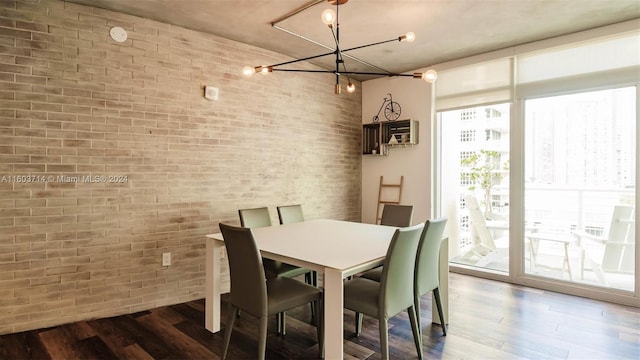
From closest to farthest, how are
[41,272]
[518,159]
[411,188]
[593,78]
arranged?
[41,272] → [593,78] → [518,159] → [411,188]

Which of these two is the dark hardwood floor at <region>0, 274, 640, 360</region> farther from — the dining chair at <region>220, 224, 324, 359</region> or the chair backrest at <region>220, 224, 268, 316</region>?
the chair backrest at <region>220, 224, 268, 316</region>

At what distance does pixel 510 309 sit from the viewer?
3.17 m

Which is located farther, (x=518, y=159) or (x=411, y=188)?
(x=411, y=188)

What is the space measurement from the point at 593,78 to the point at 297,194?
3.46m

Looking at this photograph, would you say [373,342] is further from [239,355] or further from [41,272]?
[41,272]

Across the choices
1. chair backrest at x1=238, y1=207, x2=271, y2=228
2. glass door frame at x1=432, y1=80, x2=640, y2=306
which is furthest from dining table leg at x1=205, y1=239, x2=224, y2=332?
glass door frame at x1=432, y1=80, x2=640, y2=306

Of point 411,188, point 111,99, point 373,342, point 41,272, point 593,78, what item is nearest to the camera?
point 373,342

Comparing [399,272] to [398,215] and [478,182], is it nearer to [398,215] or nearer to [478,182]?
[398,215]

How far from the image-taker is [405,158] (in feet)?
Result: 15.9

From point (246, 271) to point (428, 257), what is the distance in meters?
1.30

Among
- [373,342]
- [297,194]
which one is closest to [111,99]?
[297,194]

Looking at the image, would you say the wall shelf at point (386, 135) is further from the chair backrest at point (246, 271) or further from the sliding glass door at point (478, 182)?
the chair backrest at point (246, 271)

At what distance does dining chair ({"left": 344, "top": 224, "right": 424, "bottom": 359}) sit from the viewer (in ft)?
6.79

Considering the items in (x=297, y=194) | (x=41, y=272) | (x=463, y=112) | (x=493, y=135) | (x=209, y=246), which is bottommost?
(x=41, y=272)
